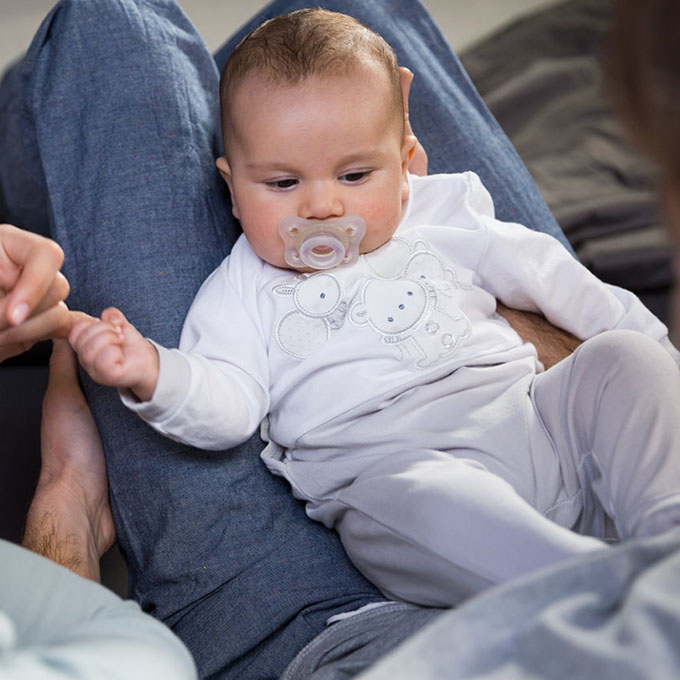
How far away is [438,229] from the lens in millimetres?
1306

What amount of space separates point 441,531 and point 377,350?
31 cm

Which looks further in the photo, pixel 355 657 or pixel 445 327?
pixel 445 327

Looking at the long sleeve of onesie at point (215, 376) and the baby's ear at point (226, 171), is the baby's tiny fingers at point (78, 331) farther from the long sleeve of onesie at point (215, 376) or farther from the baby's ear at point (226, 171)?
the baby's ear at point (226, 171)

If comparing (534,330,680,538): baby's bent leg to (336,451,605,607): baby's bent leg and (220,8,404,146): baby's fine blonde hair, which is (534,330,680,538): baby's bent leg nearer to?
(336,451,605,607): baby's bent leg

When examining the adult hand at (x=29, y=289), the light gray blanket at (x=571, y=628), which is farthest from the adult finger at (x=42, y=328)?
the light gray blanket at (x=571, y=628)

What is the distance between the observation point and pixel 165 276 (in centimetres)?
127

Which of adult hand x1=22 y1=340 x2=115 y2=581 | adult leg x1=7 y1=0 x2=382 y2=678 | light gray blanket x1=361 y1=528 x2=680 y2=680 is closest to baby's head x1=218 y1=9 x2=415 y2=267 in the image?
adult leg x1=7 y1=0 x2=382 y2=678

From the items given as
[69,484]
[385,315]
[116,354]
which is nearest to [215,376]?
[116,354]

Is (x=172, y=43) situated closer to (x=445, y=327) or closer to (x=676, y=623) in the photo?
(x=445, y=327)

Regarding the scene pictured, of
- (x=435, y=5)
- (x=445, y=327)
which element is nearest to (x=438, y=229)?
(x=445, y=327)

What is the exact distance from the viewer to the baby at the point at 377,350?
101 centimetres

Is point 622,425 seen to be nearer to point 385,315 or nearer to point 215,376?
point 385,315

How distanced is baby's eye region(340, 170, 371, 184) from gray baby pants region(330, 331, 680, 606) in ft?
1.14

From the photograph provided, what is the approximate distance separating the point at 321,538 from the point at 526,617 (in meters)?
0.62
